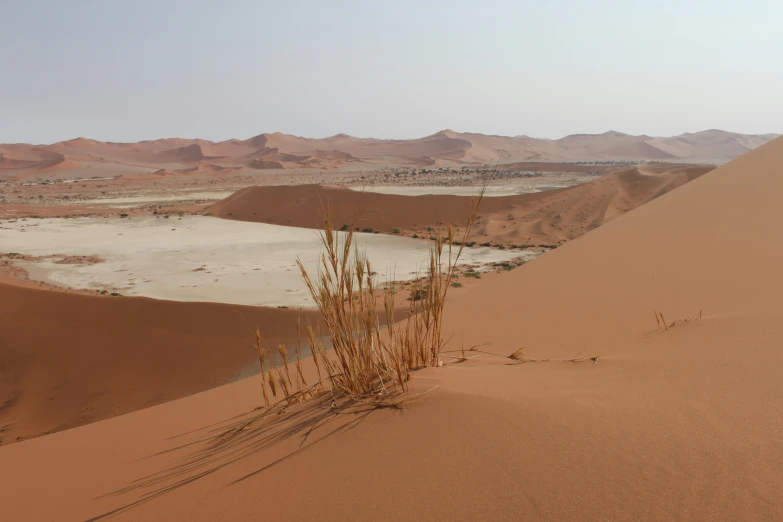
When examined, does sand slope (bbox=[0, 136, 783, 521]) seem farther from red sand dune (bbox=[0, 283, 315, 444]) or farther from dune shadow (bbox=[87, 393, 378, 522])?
red sand dune (bbox=[0, 283, 315, 444])

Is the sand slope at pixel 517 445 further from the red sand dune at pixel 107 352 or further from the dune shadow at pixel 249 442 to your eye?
the red sand dune at pixel 107 352

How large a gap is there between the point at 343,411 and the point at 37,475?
172cm

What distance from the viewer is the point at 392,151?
11706 centimetres

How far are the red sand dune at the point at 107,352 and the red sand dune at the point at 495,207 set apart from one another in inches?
499

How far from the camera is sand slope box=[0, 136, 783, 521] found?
155 centimetres

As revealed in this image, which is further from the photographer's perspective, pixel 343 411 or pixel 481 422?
pixel 343 411

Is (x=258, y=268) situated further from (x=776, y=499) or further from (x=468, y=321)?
(x=776, y=499)

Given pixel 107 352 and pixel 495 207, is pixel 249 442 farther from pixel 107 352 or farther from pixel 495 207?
pixel 495 207

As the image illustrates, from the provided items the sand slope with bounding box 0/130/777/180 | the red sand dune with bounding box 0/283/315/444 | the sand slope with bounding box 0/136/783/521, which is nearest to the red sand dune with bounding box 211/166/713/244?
the red sand dune with bounding box 0/283/315/444

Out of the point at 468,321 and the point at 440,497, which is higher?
the point at 440,497

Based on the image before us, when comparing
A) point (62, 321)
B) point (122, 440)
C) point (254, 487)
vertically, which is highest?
point (254, 487)

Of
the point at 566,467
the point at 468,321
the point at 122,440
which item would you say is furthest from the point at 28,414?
the point at 566,467

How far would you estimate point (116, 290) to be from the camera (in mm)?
11797

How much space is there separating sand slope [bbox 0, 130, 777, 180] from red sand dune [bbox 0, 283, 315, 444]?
7391 cm
